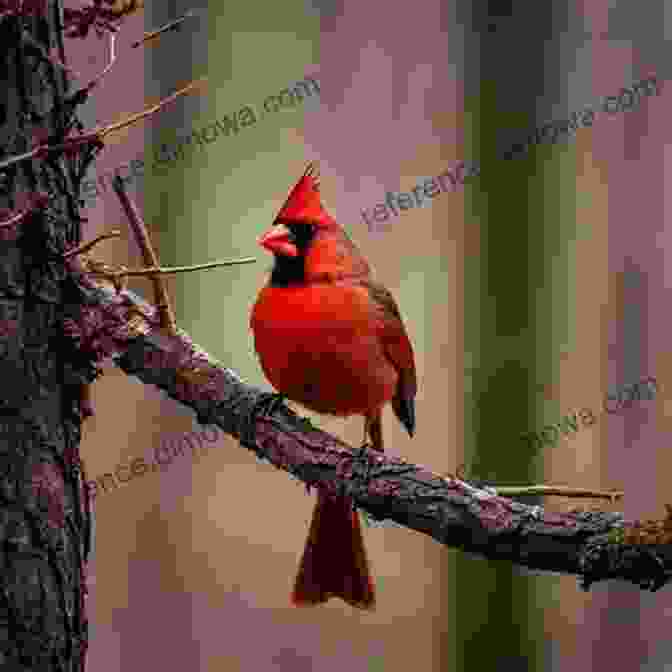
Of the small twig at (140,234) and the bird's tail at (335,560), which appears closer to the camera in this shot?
the small twig at (140,234)

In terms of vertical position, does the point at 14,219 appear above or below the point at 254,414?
above

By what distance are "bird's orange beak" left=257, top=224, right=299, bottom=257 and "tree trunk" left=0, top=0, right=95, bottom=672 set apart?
1.04ft

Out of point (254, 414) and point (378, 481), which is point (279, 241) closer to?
point (254, 414)

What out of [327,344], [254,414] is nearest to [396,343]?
[327,344]

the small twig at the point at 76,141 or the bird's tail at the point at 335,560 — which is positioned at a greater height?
the small twig at the point at 76,141

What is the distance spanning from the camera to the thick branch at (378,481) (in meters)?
0.99

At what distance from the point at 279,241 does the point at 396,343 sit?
0.26 metres

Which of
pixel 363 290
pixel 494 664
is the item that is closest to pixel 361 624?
pixel 494 664

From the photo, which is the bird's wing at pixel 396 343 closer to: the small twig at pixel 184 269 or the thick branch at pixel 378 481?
the thick branch at pixel 378 481

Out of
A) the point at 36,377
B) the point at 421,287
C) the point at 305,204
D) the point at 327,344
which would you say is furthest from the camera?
the point at 421,287

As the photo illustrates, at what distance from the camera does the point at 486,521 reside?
3.50ft

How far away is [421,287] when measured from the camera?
231cm

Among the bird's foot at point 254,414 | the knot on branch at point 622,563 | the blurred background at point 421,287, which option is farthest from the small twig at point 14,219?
the blurred background at point 421,287

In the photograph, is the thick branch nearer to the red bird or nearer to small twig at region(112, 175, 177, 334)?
small twig at region(112, 175, 177, 334)
